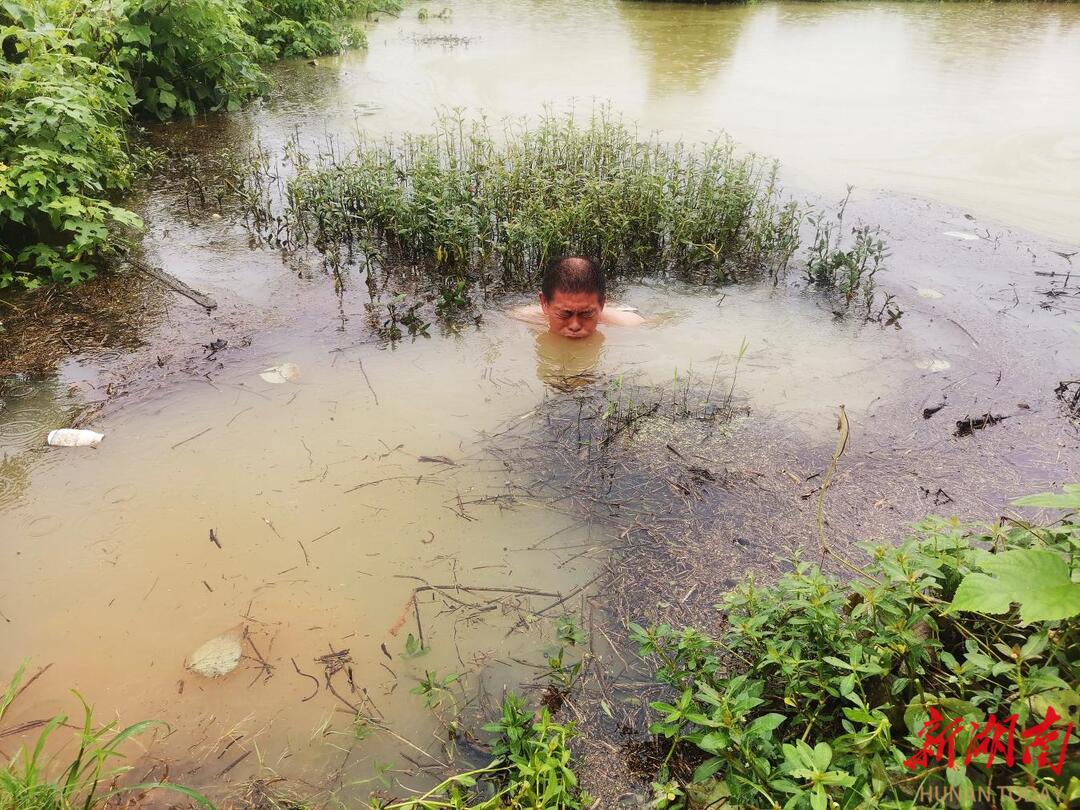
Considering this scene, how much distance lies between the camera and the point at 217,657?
8.36 ft

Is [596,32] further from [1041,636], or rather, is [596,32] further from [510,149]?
[1041,636]

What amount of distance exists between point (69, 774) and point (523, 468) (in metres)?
2.16

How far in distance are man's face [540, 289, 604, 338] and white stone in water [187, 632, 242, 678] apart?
2912 millimetres

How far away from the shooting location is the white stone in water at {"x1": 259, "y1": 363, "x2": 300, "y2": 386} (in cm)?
422

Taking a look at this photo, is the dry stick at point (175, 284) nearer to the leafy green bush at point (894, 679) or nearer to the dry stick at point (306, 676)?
the dry stick at point (306, 676)

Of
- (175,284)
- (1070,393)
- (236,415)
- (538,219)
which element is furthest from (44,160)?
(1070,393)

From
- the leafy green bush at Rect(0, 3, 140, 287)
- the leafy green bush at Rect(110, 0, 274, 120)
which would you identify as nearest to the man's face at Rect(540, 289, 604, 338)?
the leafy green bush at Rect(0, 3, 140, 287)

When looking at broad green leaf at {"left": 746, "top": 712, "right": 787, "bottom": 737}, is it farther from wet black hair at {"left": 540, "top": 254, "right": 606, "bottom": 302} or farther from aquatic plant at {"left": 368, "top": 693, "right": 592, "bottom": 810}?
wet black hair at {"left": 540, "top": 254, "right": 606, "bottom": 302}

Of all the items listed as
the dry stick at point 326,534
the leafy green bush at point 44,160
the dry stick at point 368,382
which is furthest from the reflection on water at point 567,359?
the leafy green bush at point 44,160

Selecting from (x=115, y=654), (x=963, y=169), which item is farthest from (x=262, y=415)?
(x=963, y=169)

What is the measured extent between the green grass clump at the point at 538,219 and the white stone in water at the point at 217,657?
342 cm

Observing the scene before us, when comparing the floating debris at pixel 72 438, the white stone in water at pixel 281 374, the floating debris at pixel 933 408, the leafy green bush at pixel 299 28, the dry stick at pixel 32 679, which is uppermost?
the leafy green bush at pixel 299 28

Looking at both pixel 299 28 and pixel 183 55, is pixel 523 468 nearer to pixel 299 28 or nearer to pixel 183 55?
pixel 183 55

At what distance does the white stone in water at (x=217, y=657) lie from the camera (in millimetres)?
2500
